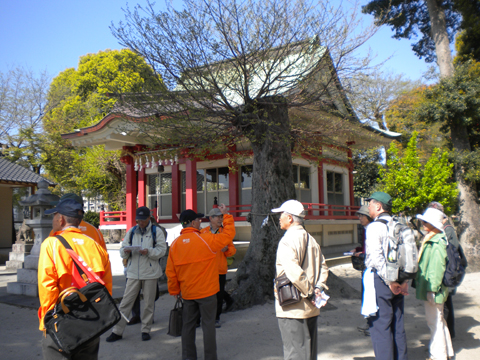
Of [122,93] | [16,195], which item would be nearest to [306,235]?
[122,93]

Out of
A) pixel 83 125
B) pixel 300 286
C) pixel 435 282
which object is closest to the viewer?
pixel 300 286

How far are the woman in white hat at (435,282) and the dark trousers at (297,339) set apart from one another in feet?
6.01

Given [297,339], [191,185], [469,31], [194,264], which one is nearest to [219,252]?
[194,264]

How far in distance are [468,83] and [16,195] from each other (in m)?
27.4

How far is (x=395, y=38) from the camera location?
48.9 ft

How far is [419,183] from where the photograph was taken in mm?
13164

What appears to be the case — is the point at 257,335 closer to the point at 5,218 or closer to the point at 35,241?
the point at 35,241

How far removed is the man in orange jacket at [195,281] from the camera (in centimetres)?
401

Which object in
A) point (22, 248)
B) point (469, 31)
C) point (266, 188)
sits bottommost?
point (22, 248)

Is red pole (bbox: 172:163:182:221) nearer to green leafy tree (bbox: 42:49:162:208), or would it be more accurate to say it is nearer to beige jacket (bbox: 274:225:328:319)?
green leafy tree (bbox: 42:49:162:208)

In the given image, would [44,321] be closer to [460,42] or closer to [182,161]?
[182,161]

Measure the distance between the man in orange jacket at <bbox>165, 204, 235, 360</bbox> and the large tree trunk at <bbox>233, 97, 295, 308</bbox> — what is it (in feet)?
9.00

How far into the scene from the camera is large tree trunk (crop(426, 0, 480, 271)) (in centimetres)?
1155

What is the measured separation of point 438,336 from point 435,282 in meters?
0.61
